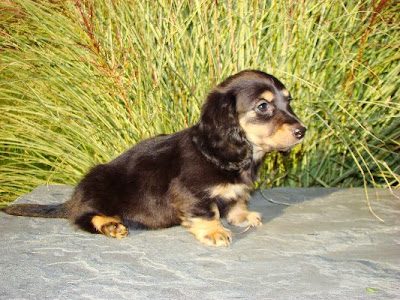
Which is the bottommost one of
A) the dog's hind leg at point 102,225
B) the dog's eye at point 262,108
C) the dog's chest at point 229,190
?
the dog's hind leg at point 102,225

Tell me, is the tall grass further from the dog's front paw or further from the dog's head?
the dog's front paw

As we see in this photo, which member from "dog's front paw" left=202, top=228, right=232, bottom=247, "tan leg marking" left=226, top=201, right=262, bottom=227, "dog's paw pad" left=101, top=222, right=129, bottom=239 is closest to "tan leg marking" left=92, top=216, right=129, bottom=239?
"dog's paw pad" left=101, top=222, right=129, bottom=239

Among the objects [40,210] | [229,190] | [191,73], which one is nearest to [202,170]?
[229,190]

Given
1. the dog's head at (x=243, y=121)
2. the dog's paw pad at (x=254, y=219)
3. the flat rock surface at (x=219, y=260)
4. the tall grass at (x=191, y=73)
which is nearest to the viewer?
the flat rock surface at (x=219, y=260)

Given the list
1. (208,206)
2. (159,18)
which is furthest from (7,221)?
(159,18)

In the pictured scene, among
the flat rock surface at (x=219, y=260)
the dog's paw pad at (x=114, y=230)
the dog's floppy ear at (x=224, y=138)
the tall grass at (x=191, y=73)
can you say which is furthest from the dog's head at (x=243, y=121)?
the tall grass at (x=191, y=73)

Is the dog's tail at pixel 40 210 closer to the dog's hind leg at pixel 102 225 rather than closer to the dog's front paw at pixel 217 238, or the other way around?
the dog's hind leg at pixel 102 225
